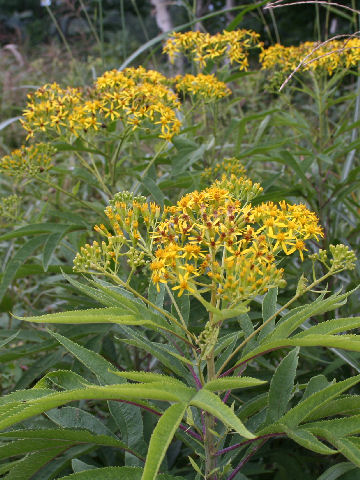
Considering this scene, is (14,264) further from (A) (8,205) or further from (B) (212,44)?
(B) (212,44)

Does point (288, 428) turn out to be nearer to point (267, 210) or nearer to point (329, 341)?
A: point (329, 341)

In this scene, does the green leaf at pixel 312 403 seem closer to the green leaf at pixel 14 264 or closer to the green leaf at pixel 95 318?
the green leaf at pixel 95 318

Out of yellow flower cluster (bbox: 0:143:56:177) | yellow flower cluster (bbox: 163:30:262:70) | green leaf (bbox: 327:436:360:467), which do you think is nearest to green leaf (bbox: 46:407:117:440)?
green leaf (bbox: 327:436:360:467)

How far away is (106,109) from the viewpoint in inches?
81.7

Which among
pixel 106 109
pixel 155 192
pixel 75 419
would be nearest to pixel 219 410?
pixel 75 419

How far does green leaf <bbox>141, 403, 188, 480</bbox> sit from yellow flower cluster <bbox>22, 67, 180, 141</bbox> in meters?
1.37

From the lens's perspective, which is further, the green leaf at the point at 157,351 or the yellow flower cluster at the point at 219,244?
the green leaf at the point at 157,351

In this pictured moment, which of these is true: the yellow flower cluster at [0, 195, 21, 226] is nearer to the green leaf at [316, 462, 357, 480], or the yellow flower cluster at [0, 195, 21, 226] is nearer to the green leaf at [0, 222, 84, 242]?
the green leaf at [0, 222, 84, 242]

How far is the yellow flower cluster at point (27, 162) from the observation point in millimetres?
2148

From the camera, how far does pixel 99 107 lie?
6.84 ft

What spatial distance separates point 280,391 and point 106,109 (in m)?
1.34

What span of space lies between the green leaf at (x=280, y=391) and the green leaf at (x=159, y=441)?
1.32ft

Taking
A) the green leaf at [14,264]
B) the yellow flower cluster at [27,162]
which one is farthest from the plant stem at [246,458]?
the yellow flower cluster at [27,162]

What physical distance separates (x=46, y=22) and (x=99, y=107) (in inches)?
523
